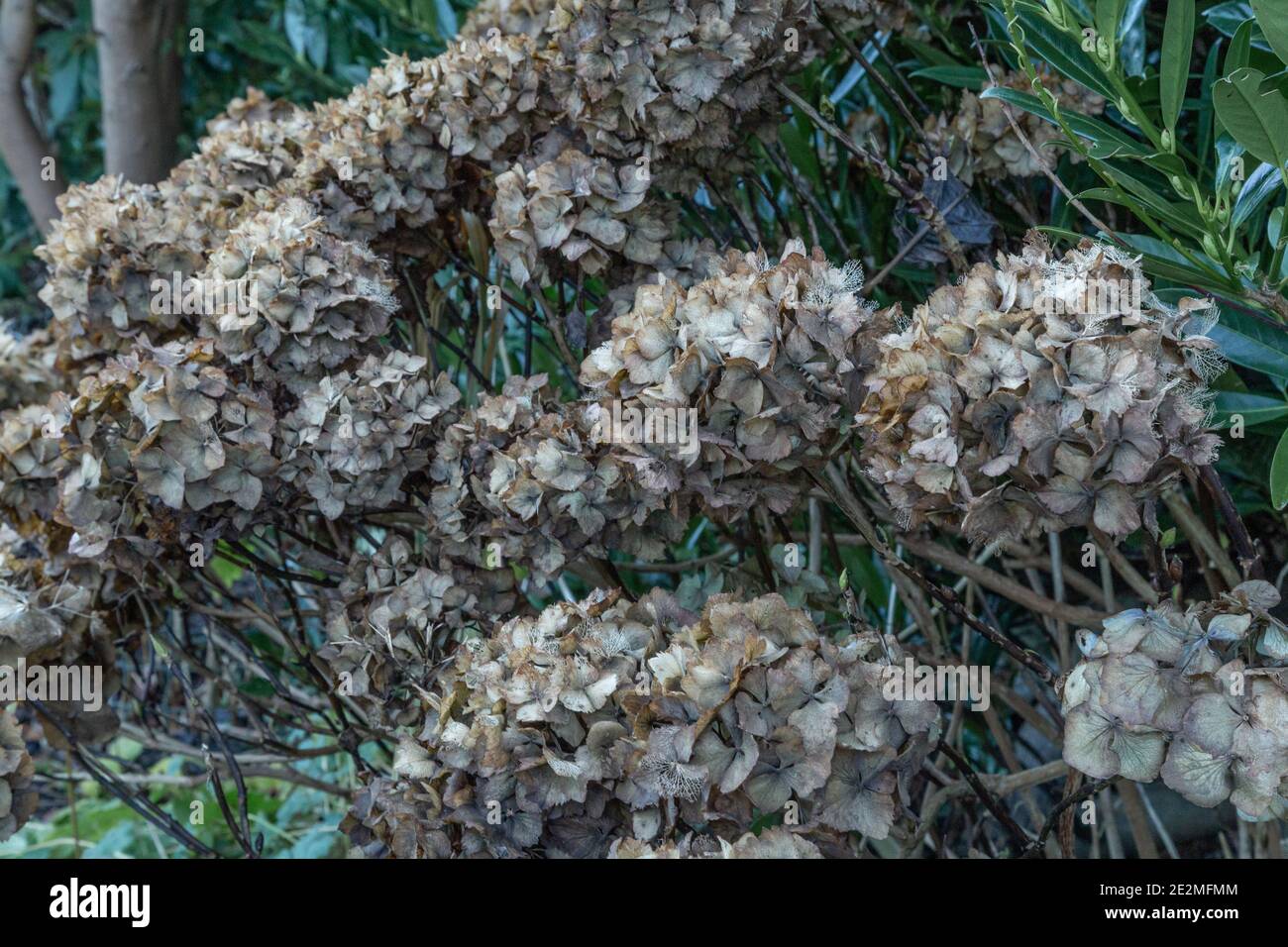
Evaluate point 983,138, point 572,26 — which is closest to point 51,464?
point 572,26

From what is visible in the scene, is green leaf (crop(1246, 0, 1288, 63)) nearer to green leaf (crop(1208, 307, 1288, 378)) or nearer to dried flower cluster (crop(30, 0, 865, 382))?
green leaf (crop(1208, 307, 1288, 378))

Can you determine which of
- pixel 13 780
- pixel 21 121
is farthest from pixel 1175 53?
pixel 21 121

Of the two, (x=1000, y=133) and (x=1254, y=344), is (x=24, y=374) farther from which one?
(x=1254, y=344)

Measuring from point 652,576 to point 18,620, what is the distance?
1045 millimetres

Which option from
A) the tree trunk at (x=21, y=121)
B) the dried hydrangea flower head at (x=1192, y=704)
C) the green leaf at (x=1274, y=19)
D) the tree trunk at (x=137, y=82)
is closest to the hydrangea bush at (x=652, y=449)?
the dried hydrangea flower head at (x=1192, y=704)

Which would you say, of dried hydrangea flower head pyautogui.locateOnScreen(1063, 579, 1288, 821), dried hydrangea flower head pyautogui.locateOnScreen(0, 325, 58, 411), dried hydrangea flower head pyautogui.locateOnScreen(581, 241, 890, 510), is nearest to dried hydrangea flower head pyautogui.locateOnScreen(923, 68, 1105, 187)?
dried hydrangea flower head pyautogui.locateOnScreen(581, 241, 890, 510)

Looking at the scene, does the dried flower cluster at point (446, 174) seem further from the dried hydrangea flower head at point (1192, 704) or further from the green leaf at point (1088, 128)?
the dried hydrangea flower head at point (1192, 704)

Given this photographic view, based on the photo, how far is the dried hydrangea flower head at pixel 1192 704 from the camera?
841mm

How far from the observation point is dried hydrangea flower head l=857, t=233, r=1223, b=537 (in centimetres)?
88

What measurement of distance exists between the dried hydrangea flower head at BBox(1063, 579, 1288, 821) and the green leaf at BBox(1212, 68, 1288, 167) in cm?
39

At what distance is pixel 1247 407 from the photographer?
1.20 metres

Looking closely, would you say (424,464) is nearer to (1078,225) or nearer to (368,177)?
(368,177)

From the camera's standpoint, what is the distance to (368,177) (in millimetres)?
1474

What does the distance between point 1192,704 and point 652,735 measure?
1.38ft
